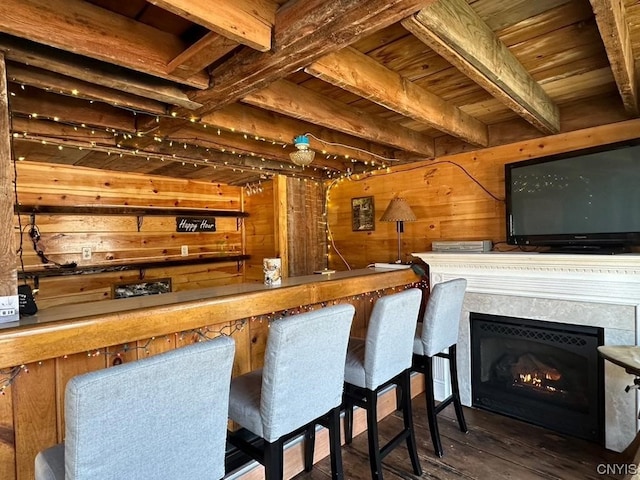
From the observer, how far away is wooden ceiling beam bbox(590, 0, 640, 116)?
1.26 metres

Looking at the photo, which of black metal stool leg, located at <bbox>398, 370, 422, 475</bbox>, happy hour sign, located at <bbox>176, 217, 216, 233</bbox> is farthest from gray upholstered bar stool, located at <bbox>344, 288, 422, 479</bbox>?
happy hour sign, located at <bbox>176, 217, 216, 233</bbox>

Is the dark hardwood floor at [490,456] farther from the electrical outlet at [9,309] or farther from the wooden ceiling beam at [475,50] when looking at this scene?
the wooden ceiling beam at [475,50]

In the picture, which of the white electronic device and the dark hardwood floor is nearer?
the dark hardwood floor

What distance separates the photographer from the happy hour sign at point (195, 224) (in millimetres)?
4008

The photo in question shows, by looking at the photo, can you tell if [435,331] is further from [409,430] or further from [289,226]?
[289,226]

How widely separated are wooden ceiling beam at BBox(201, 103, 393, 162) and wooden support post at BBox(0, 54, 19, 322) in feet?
3.09

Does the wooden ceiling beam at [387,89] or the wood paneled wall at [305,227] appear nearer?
the wooden ceiling beam at [387,89]

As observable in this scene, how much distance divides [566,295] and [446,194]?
124 cm

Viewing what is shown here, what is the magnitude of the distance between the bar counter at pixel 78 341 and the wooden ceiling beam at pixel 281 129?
1.08m

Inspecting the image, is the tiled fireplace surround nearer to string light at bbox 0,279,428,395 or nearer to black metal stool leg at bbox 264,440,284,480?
string light at bbox 0,279,428,395

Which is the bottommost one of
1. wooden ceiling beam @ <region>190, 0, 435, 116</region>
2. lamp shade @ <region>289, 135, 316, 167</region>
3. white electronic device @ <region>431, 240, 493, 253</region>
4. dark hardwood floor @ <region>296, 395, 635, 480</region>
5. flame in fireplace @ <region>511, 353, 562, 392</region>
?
dark hardwood floor @ <region>296, 395, 635, 480</region>

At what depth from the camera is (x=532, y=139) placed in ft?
9.07

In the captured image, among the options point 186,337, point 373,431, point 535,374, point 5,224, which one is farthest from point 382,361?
point 5,224

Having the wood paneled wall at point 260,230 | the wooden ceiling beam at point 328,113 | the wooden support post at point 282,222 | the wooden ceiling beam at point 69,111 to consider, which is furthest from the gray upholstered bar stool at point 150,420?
the wood paneled wall at point 260,230
